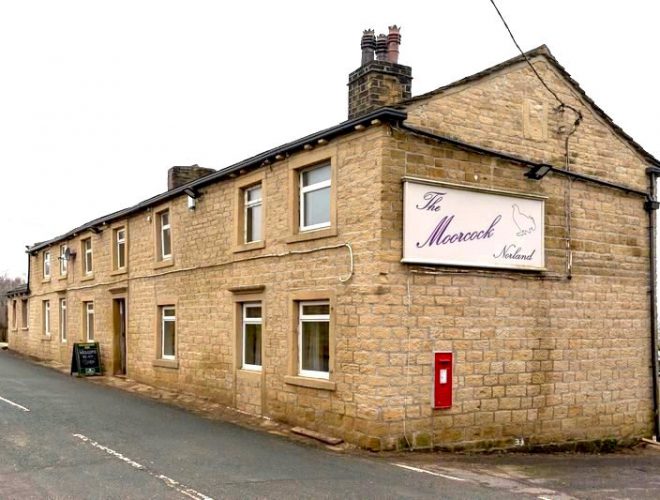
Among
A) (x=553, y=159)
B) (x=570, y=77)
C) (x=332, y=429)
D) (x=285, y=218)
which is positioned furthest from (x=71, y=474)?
(x=570, y=77)

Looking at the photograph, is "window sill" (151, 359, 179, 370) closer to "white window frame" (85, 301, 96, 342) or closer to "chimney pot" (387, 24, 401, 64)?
"white window frame" (85, 301, 96, 342)

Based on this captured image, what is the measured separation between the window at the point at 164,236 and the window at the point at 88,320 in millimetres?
6785

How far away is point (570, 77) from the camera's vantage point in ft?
48.2

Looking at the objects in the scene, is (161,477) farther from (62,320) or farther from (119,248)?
(62,320)

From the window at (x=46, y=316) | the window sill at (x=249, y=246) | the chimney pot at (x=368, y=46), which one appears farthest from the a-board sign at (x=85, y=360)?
the chimney pot at (x=368, y=46)

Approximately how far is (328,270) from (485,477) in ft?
14.9

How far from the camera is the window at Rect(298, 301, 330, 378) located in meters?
13.0

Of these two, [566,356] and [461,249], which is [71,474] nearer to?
[461,249]

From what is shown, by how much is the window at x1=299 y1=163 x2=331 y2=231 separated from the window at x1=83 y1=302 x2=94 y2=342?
47.7ft

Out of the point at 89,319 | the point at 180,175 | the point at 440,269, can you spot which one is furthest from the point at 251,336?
the point at 89,319

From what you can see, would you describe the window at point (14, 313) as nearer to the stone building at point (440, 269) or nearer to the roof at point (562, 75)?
the stone building at point (440, 269)

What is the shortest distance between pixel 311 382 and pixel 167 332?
8105 mm

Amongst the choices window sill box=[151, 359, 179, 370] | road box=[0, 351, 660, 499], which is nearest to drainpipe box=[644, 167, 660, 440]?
road box=[0, 351, 660, 499]

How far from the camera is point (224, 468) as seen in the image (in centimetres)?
951
